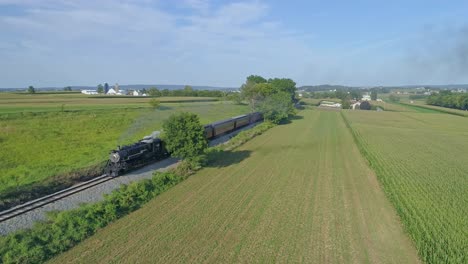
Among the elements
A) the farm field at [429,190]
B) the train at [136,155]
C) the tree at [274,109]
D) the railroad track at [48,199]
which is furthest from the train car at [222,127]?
the railroad track at [48,199]

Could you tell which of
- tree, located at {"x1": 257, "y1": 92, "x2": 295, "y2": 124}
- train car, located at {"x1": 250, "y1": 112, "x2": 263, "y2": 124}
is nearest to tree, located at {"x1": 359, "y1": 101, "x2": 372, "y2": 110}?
train car, located at {"x1": 250, "y1": 112, "x2": 263, "y2": 124}

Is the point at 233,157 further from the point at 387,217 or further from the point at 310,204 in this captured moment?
the point at 387,217

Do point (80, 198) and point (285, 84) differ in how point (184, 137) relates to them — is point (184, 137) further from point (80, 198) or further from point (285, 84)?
point (285, 84)

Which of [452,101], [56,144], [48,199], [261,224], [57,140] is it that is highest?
[57,140]

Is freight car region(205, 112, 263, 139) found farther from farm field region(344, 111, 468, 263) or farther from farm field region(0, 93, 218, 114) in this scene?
farm field region(0, 93, 218, 114)

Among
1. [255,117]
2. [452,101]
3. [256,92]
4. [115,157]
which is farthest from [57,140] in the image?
[452,101]

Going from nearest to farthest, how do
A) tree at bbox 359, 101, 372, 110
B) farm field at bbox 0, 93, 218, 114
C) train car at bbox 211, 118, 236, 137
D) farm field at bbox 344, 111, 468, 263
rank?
farm field at bbox 344, 111, 468, 263
train car at bbox 211, 118, 236, 137
farm field at bbox 0, 93, 218, 114
tree at bbox 359, 101, 372, 110
